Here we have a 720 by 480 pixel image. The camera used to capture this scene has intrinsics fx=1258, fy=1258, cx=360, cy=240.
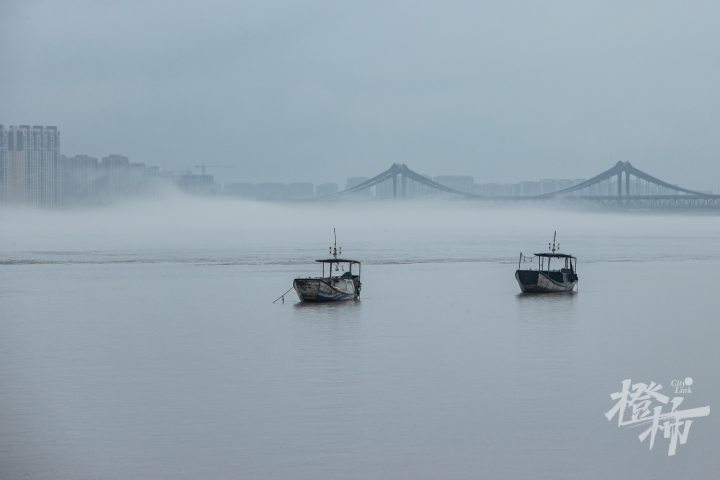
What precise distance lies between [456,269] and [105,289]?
19421 mm

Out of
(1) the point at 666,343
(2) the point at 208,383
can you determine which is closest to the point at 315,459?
(2) the point at 208,383

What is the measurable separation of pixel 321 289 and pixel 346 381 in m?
17.4

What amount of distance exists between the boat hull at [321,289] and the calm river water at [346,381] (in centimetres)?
93

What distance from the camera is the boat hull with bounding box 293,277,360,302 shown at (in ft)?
130

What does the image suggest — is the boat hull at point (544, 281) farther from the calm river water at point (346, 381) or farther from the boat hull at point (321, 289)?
the boat hull at point (321, 289)

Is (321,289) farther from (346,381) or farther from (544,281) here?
(346,381)

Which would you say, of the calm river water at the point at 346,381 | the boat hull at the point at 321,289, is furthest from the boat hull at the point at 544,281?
the boat hull at the point at 321,289

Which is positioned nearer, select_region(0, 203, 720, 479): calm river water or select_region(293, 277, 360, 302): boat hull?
select_region(0, 203, 720, 479): calm river water

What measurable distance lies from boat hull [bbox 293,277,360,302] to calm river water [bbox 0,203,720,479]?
93cm

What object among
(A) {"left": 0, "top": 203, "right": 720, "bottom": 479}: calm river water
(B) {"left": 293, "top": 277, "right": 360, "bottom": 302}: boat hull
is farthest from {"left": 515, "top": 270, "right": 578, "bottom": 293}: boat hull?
(B) {"left": 293, "top": 277, "right": 360, "bottom": 302}: boat hull

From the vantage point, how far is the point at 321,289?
39.7 m

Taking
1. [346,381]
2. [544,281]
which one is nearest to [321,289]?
[544,281]

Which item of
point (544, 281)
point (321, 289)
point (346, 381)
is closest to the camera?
point (346, 381)

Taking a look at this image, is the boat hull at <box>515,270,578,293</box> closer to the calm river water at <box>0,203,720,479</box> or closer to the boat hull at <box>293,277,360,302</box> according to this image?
the calm river water at <box>0,203,720,479</box>
